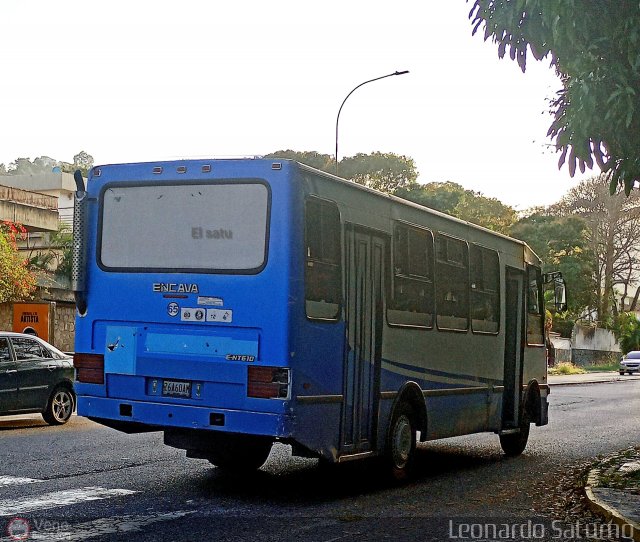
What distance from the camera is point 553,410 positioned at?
25391 mm

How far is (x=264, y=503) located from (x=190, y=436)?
0.98 m

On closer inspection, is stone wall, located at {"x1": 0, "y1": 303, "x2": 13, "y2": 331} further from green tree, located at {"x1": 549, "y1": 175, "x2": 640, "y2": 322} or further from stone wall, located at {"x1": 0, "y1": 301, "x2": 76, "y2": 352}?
green tree, located at {"x1": 549, "y1": 175, "x2": 640, "y2": 322}

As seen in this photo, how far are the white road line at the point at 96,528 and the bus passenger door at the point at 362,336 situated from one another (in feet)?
7.03

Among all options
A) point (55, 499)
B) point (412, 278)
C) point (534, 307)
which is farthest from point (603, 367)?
point (55, 499)

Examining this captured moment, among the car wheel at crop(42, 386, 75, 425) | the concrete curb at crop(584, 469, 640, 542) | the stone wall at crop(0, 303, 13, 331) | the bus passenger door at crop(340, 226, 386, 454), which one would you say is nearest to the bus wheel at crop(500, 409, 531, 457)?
the concrete curb at crop(584, 469, 640, 542)

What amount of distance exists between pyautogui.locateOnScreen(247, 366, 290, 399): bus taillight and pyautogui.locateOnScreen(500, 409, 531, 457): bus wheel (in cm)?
687

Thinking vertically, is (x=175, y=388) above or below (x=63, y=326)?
below

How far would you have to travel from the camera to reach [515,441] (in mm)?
15133

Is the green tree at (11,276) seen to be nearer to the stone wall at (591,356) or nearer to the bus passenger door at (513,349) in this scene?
the bus passenger door at (513,349)

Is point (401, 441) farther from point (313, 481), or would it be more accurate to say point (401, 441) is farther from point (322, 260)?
point (322, 260)

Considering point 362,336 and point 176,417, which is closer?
point 176,417

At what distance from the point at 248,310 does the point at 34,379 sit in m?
8.56

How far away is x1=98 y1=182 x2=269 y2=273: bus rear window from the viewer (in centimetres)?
927

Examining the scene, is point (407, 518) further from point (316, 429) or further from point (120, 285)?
point (120, 285)
